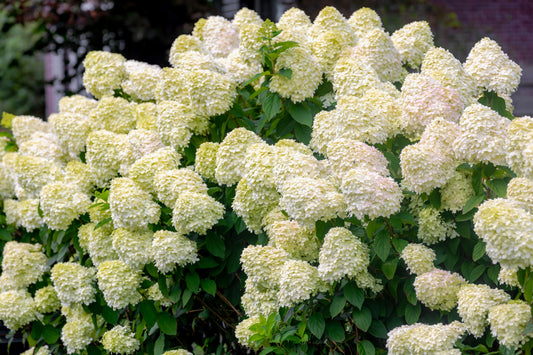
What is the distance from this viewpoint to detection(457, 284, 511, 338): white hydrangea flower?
1893 millimetres

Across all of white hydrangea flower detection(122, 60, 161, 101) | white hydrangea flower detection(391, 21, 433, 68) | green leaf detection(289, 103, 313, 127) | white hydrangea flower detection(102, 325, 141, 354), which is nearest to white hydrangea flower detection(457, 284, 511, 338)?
green leaf detection(289, 103, 313, 127)

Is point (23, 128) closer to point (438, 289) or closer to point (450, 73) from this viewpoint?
point (450, 73)

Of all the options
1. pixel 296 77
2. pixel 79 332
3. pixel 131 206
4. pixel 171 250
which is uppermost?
pixel 296 77

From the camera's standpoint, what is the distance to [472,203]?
2.02 m

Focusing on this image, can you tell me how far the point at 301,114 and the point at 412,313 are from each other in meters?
0.85

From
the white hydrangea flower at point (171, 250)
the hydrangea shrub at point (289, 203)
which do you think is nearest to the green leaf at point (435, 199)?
the hydrangea shrub at point (289, 203)

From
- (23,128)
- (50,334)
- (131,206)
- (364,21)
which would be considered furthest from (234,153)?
(23,128)

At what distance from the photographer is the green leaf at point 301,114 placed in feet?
8.42

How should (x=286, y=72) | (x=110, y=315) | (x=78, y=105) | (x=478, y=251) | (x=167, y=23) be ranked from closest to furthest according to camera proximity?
(x=478, y=251), (x=286, y=72), (x=110, y=315), (x=78, y=105), (x=167, y=23)

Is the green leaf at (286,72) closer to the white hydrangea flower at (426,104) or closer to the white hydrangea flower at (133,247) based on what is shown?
the white hydrangea flower at (426,104)

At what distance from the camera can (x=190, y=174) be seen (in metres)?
2.65

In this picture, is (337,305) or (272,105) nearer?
(337,305)

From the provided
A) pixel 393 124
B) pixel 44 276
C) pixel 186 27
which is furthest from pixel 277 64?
pixel 186 27

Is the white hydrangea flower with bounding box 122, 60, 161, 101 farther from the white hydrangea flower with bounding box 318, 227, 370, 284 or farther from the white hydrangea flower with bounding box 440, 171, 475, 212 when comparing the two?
the white hydrangea flower with bounding box 440, 171, 475, 212
